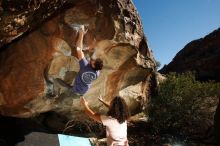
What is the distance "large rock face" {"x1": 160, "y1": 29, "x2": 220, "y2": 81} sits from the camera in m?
28.7

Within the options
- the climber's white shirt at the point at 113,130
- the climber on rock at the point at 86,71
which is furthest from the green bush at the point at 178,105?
the climber's white shirt at the point at 113,130

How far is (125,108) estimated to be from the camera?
19.2 feet

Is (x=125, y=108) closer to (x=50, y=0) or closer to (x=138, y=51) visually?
(x=50, y=0)

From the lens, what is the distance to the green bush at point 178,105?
53.4 feet

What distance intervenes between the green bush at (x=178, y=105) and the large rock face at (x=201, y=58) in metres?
11.3

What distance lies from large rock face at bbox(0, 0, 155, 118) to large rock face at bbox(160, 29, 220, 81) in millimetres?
17238

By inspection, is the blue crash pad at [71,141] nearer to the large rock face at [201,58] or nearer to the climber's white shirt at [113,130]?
the climber's white shirt at [113,130]

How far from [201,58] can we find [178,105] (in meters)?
16.3

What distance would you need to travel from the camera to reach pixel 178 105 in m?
16.4

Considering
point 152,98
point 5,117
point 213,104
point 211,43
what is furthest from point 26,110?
Result: point 211,43

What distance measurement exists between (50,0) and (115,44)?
3883 millimetres

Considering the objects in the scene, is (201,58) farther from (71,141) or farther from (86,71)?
(86,71)

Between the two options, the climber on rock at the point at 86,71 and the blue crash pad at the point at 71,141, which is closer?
the climber on rock at the point at 86,71

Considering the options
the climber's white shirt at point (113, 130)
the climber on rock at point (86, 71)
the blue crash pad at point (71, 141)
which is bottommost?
the blue crash pad at point (71, 141)
